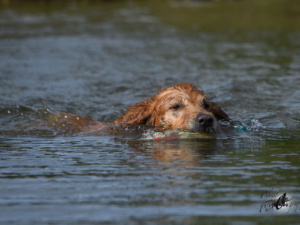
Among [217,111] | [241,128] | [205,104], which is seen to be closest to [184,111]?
[205,104]

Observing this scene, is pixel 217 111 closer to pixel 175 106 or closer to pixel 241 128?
pixel 241 128

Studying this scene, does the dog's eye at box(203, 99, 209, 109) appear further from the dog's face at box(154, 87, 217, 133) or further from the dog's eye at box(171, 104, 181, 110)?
the dog's eye at box(171, 104, 181, 110)

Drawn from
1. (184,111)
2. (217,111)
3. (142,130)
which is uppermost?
(184,111)

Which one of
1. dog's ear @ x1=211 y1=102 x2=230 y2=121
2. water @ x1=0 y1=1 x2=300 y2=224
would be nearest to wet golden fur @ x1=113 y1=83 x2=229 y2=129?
dog's ear @ x1=211 y1=102 x2=230 y2=121

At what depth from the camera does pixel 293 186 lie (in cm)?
508

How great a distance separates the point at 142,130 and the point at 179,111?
777 mm

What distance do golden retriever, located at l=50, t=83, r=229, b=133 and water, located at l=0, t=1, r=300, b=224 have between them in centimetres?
26

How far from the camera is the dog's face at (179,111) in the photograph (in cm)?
725

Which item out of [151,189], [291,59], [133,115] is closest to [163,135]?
[133,115]

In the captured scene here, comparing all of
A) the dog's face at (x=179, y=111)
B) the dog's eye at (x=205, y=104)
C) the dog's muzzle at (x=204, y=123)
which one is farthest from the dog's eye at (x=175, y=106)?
the dog's muzzle at (x=204, y=123)

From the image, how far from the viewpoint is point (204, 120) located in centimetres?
715

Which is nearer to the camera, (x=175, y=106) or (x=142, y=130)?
(x=175, y=106)

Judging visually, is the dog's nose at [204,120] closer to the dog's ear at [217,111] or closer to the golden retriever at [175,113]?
the golden retriever at [175,113]

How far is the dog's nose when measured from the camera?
714cm
